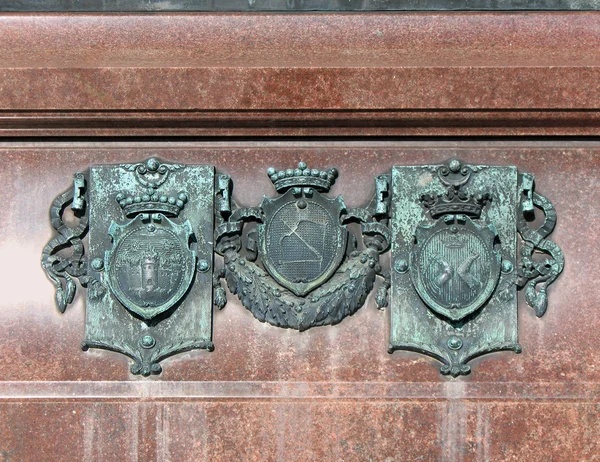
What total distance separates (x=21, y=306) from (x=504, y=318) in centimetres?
301

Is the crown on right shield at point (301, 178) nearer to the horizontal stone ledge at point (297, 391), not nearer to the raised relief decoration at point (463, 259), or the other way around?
the raised relief decoration at point (463, 259)

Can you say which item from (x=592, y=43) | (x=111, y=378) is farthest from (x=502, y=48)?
(x=111, y=378)

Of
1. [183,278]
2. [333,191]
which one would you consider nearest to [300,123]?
[333,191]

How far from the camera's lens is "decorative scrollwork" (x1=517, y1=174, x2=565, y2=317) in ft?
24.9

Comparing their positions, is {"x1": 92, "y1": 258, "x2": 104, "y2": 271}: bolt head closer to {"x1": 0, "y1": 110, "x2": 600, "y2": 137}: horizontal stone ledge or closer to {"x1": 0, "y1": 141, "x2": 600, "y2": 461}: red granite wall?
{"x1": 0, "y1": 141, "x2": 600, "y2": 461}: red granite wall

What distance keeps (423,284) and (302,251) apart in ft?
2.52

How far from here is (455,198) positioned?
7.63 m

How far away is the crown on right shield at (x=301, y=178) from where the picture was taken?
302 inches

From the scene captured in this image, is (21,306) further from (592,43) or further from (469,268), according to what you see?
(592,43)

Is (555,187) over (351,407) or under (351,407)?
over

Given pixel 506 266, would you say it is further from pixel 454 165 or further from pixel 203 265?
pixel 203 265

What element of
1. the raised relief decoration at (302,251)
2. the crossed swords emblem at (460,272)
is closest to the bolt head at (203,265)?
the raised relief decoration at (302,251)

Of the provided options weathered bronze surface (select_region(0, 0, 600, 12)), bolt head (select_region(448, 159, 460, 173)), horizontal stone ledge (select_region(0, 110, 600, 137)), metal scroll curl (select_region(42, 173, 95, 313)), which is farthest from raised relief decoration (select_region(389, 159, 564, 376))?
metal scroll curl (select_region(42, 173, 95, 313))

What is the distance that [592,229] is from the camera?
771 cm
